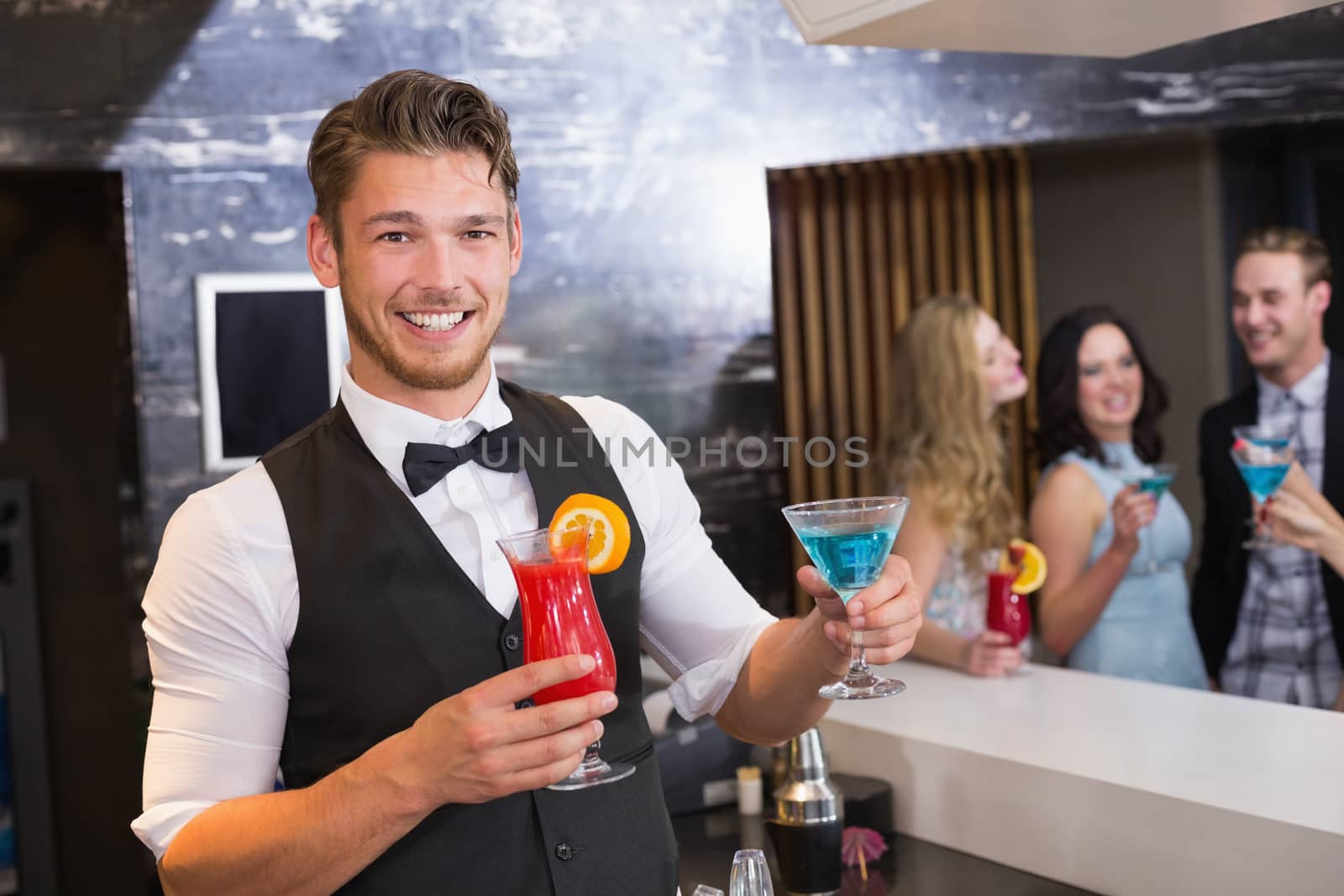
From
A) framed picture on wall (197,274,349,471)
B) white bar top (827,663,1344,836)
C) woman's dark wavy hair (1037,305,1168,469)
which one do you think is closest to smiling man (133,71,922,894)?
white bar top (827,663,1344,836)

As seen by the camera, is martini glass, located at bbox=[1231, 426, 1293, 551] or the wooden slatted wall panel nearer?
martini glass, located at bbox=[1231, 426, 1293, 551]

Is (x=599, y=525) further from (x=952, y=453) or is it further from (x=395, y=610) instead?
(x=952, y=453)

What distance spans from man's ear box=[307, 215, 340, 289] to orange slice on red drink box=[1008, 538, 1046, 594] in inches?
74.3

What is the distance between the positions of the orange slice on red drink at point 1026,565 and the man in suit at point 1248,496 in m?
1.04

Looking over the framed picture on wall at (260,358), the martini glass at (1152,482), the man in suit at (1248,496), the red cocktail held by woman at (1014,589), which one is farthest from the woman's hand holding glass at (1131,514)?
the framed picture on wall at (260,358)

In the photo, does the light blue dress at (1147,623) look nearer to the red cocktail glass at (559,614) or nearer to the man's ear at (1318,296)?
the man's ear at (1318,296)

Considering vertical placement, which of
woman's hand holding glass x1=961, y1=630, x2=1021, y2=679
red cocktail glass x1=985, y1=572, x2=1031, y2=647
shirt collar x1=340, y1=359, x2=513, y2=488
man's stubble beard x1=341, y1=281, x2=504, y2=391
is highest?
man's stubble beard x1=341, y1=281, x2=504, y2=391

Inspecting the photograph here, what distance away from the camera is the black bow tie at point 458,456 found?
1.76m

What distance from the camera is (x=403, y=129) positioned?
1.74 m

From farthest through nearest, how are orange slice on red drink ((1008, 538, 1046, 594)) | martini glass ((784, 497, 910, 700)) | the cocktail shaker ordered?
orange slice on red drink ((1008, 538, 1046, 594)) → the cocktail shaker → martini glass ((784, 497, 910, 700))

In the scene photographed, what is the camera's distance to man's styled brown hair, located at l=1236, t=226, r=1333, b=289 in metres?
3.91

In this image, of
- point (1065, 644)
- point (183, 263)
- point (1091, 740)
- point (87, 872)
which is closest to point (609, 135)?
point (183, 263)

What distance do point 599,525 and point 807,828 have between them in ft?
2.60

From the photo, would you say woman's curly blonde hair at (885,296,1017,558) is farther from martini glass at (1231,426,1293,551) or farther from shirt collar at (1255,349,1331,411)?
shirt collar at (1255,349,1331,411)
